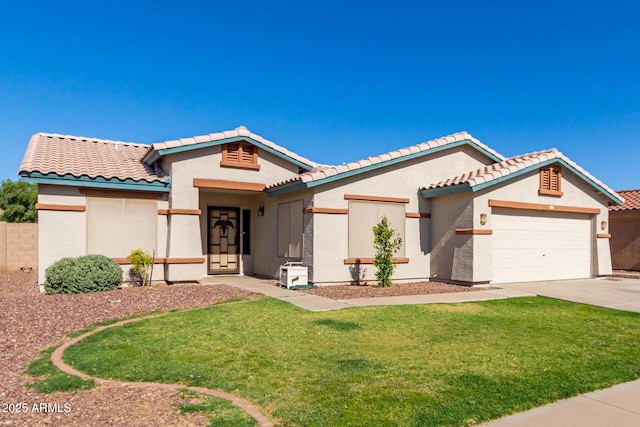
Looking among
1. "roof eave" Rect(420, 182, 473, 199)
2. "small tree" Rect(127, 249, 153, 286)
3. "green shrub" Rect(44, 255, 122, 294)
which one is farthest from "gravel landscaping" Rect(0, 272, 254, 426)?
"roof eave" Rect(420, 182, 473, 199)

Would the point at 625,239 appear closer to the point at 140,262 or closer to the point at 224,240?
the point at 224,240

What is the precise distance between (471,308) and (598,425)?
6141mm

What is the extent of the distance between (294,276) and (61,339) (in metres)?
6.68

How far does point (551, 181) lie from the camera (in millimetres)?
16203

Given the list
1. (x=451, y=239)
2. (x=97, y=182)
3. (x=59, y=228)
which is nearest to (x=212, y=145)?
(x=97, y=182)

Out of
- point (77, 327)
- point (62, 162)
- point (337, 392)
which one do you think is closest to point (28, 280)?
point (62, 162)

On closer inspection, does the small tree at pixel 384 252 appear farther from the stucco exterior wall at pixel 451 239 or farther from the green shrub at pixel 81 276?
the green shrub at pixel 81 276

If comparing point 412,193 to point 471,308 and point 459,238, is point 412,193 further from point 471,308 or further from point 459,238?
point 471,308

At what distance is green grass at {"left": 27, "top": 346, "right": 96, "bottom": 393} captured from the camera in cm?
526

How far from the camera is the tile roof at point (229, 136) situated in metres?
14.4

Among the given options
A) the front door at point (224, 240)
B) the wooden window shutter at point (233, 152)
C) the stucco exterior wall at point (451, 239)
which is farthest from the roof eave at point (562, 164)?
the front door at point (224, 240)

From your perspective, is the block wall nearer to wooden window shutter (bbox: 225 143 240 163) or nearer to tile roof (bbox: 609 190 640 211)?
wooden window shutter (bbox: 225 143 240 163)

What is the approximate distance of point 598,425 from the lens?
14.2 ft

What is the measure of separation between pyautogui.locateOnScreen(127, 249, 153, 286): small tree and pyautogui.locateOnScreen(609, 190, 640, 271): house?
64.8ft
